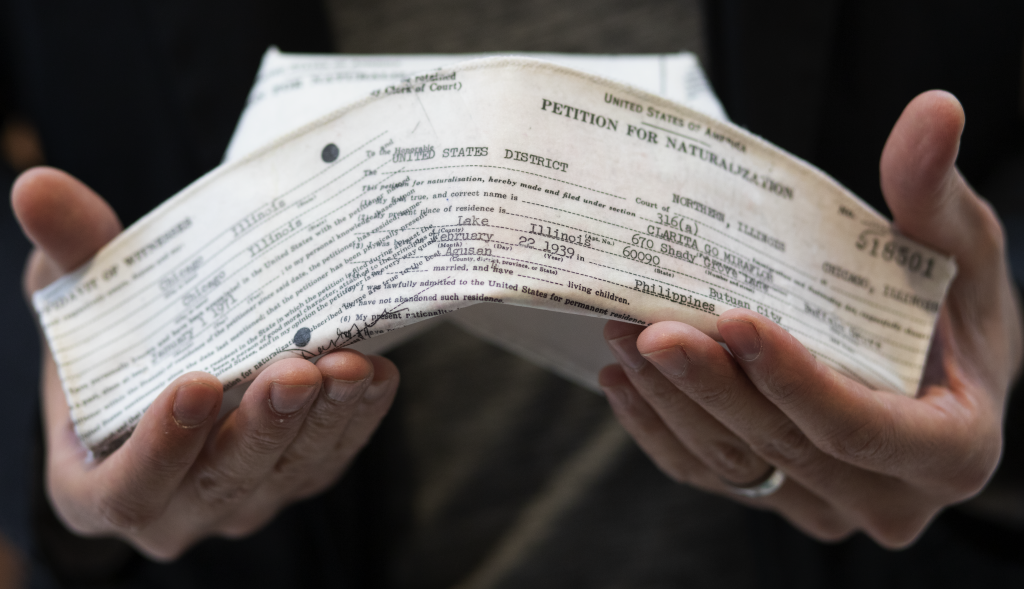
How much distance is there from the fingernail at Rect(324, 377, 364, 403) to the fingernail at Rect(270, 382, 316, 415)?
0.01m

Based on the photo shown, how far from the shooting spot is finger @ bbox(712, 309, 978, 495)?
292 mm

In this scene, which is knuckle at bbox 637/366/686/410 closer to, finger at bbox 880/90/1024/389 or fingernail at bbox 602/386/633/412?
fingernail at bbox 602/386/633/412

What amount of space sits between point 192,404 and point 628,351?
0.22 meters

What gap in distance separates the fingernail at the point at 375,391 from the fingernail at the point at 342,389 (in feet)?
0.06

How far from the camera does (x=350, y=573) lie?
0.61 meters

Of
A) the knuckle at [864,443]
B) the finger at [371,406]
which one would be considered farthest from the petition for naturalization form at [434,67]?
the knuckle at [864,443]

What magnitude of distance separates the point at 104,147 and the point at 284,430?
0.45 metres

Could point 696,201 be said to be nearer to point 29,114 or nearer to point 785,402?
point 785,402

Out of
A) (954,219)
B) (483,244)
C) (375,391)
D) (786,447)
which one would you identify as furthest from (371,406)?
(954,219)

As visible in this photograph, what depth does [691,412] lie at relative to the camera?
1.23ft

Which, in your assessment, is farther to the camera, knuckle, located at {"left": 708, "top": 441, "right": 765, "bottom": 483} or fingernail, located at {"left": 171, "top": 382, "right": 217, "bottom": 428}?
knuckle, located at {"left": 708, "top": 441, "right": 765, "bottom": 483}

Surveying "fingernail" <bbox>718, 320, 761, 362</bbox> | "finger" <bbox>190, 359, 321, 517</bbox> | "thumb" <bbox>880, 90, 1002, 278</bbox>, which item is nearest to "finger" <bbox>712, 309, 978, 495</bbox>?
"fingernail" <bbox>718, 320, 761, 362</bbox>

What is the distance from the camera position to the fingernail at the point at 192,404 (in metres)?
0.30

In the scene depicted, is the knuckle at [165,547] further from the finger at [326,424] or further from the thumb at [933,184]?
the thumb at [933,184]
